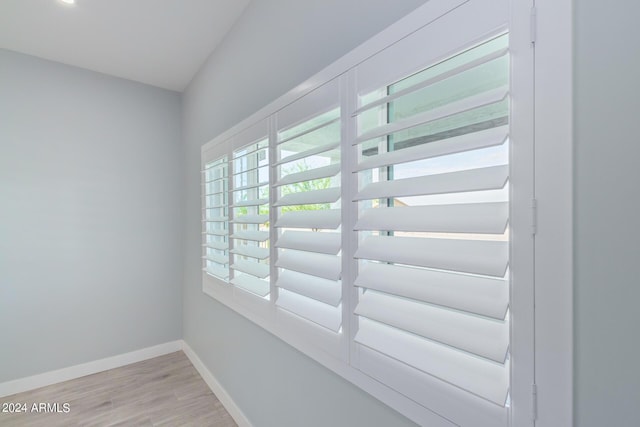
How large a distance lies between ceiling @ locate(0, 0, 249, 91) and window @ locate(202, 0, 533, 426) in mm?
1176

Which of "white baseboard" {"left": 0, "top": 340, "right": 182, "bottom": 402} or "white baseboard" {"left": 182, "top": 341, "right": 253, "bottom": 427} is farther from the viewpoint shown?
"white baseboard" {"left": 0, "top": 340, "right": 182, "bottom": 402}

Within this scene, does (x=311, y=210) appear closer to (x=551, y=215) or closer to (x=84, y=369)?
(x=551, y=215)

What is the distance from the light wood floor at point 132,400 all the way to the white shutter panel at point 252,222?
3.36ft

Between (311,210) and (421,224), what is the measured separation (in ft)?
1.96

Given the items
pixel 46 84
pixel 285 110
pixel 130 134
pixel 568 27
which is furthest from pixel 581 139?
pixel 46 84

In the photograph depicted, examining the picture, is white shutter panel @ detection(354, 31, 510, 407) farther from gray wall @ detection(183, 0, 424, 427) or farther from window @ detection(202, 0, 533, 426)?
gray wall @ detection(183, 0, 424, 427)

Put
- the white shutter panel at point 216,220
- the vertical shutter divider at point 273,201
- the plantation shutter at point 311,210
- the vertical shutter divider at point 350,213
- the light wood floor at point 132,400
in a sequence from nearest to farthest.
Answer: the vertical shutter divider at point 350,213 < the plantation shutter at point 311,210 < the vertical shutter divider at point 273,201 < the light wood floor at point 132,400 < the white shutter panel at point 216,220

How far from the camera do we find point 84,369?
8.70ft

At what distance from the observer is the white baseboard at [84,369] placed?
2.39 metres

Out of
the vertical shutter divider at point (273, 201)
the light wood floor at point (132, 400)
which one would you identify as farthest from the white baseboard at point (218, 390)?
the vertical shutter divider at point (273, 201)

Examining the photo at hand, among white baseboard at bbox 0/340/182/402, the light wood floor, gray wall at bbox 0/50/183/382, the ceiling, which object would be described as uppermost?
the ceiling

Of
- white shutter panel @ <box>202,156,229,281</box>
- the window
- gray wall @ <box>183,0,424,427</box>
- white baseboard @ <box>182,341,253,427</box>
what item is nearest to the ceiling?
gray wall @ <box>183,0,424,427</box>

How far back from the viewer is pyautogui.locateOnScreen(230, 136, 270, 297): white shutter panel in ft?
5.38

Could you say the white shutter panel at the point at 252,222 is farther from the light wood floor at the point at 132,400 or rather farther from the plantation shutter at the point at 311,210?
the light wood floor at the point at 132,400
